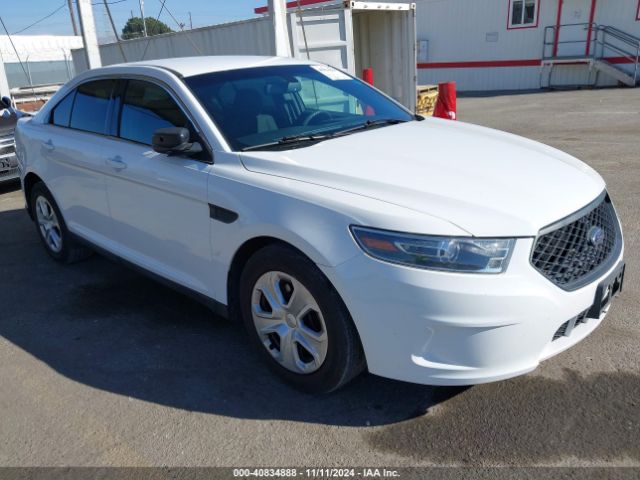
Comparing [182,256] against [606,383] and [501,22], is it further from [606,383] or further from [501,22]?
[501,22]

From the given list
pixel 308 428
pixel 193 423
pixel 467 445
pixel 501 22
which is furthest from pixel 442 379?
pixel 501 22

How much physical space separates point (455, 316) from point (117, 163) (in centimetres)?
256

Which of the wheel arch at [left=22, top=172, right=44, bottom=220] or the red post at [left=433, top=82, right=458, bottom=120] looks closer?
the wheel arch at [left=22, top=172, right=44, bottom=220]

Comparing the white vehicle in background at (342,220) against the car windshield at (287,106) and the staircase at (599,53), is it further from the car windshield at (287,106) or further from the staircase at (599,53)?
the staircase at (599,53)

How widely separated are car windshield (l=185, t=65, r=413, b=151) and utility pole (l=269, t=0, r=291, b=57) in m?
5.04

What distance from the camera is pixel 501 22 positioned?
23016 mm

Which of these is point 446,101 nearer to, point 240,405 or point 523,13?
point 240,405

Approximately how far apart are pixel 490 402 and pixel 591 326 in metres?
0.62

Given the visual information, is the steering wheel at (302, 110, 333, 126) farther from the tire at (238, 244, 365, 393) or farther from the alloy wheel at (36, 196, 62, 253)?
the alloy wheel at (36, 196, 62, 253)

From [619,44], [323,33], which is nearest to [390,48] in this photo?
[323,33]

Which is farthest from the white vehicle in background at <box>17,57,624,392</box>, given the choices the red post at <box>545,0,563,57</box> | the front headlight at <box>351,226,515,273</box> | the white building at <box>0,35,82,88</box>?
the white building at <box>0,35,82,88</box>

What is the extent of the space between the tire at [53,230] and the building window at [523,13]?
71.5ft

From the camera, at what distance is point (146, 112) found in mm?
3779

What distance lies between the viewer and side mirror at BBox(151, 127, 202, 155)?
3.16m
